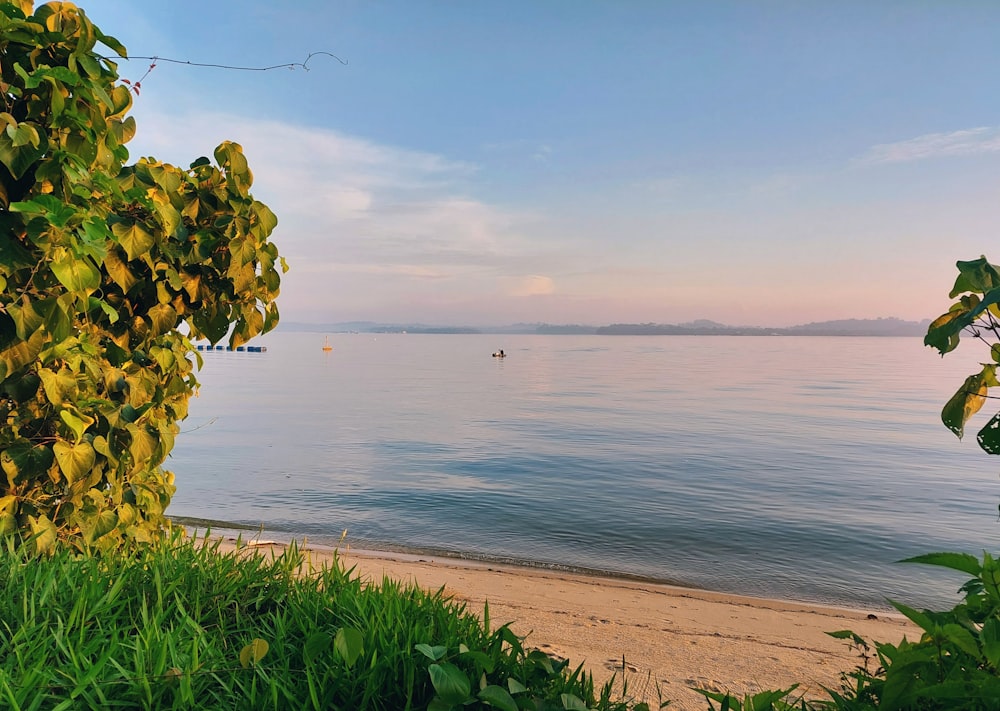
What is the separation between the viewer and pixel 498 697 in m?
2.31

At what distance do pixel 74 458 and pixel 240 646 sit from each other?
178 centimetres

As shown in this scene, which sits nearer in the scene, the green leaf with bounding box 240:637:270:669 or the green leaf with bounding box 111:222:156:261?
the green leaf with bounding box 240:637:270:669

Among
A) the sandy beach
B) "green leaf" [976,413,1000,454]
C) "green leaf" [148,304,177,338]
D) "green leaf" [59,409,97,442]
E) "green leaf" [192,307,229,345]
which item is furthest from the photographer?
the sandy beach

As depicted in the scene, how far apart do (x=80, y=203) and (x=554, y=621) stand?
614cm

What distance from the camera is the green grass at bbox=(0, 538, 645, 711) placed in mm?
2645

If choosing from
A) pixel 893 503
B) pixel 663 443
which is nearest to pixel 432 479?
pixel 663 443

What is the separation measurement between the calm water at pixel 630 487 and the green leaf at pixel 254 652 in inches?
157

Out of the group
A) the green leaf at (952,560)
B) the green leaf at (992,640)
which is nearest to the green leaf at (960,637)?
Result: the green leaf at (992,640)

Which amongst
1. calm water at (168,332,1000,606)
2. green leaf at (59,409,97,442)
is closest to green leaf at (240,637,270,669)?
green leaf at (59,409,97,442)

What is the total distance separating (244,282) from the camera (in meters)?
4.88

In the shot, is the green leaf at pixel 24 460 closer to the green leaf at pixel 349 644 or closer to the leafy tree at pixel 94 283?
the leafy tree at pixel 94 283

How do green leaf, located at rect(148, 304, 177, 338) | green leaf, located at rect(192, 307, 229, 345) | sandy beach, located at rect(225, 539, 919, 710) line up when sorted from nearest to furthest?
green leaf, located at rect(148, 304, 177, 338) → green leaf, located at rect(192, 307, 229, 345) → sandy beach, located at rect(225, 539, 919, 710)

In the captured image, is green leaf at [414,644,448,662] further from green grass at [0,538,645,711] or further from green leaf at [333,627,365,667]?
green leaf at [333,627,365,667]

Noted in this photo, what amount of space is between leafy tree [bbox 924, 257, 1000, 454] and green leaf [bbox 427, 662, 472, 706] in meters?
1.90
